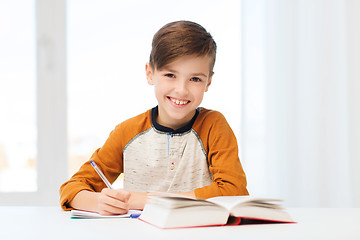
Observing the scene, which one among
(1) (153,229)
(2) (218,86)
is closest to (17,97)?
(2) (218,86)

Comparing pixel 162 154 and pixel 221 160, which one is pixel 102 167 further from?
pixel 221 160

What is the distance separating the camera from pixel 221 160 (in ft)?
3.80

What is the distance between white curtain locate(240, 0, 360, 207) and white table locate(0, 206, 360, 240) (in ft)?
4.72

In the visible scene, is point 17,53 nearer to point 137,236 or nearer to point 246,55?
point 246,55

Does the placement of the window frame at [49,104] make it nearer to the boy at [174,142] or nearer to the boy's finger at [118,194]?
the boy at [174,142]

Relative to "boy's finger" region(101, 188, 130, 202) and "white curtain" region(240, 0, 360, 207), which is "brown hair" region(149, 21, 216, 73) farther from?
"white curtain" region(240, 0, 360, 207)

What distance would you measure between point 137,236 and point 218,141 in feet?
1.81

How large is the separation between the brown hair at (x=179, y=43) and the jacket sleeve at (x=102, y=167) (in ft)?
0.91

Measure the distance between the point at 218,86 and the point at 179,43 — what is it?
1375 millimetres

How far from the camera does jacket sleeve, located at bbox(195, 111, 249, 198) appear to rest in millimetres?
1082

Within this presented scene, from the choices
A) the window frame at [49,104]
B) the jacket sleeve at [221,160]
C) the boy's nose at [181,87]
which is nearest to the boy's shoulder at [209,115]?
the jacket sleeve at [221,160]

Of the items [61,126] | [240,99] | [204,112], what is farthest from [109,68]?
[204,112]

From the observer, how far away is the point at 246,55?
2469mm

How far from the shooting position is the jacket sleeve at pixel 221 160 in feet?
3.55
